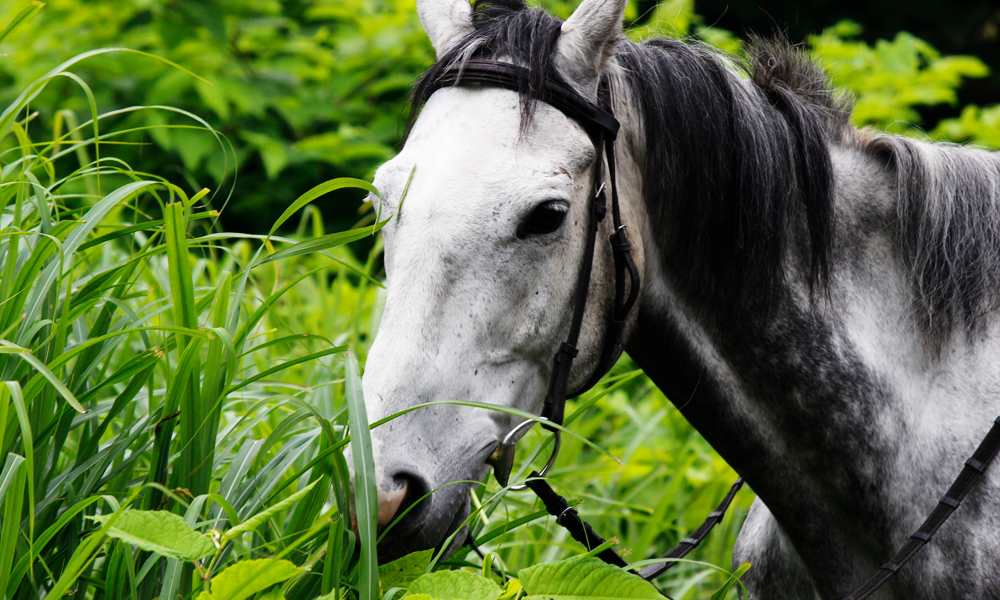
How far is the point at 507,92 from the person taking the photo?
142 centimetres

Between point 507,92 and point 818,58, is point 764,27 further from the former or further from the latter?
point 507,92

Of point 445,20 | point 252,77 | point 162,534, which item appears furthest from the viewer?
point 252,77

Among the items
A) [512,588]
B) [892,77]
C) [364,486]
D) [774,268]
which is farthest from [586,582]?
[892,77]

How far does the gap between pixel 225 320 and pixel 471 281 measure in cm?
52

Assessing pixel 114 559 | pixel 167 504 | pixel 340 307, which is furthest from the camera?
pixel 340 307

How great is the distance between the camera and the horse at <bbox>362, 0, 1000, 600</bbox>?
142 cm

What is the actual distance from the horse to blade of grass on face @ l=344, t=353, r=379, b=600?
294 millimetres

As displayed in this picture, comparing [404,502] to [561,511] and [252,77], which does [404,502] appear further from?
[252,77]

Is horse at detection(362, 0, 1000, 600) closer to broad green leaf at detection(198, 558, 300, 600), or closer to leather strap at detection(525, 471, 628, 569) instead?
leather strap at detection(525, 471, 628, 569)

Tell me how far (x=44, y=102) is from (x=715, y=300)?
3.97m

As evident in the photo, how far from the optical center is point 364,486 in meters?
1.15

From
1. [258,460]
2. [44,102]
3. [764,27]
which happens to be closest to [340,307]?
[44,102]

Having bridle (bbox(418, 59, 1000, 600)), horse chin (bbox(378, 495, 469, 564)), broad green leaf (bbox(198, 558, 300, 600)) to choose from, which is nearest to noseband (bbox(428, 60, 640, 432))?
bridle (bbox(418, 59, 1000, 600))

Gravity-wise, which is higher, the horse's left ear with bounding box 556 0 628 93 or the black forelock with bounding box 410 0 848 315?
the horse's left ear with bounding box 556 0 628 93
